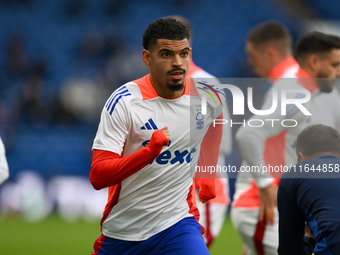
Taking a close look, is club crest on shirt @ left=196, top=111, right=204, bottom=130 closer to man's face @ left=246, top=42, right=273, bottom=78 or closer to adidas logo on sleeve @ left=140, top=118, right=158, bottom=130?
adidas logo on sleeve @ left=140, top=118, right=158, bottom=130

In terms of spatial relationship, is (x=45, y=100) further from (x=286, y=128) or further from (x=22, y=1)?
(x=286, y=128)

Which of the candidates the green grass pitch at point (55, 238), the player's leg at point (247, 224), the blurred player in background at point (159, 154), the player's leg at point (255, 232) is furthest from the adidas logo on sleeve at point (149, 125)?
the green grass pitch at point (55, 238)

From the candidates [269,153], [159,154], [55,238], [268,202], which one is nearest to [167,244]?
[159,154]

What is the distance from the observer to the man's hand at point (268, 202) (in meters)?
5.94

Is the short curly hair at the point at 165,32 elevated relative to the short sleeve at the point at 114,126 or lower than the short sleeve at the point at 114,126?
elevated

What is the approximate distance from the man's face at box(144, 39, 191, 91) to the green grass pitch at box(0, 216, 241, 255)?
601 centimetres

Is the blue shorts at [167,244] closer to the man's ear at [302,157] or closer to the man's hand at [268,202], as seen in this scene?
the man's ear at [302,157]

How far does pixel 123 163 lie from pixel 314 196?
1219 millimetres

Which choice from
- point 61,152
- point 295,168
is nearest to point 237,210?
point 295,168

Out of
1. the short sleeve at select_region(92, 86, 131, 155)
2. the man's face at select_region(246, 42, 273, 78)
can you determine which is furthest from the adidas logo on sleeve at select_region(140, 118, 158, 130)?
the man's face at select_region(246, 42, 273, 78)

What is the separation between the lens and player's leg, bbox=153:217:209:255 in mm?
4320

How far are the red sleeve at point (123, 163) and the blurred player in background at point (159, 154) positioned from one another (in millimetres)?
136

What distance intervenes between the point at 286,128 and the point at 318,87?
0.52 m

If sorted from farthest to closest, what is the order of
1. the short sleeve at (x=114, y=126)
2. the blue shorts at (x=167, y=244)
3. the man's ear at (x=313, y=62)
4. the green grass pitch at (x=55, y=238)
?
the green grass pitch at (x=55, y=238), the man's ear at (x=313, y=62), the blue shorts at (x=167, y=244), the short sleeve at (x=114, y=126)
